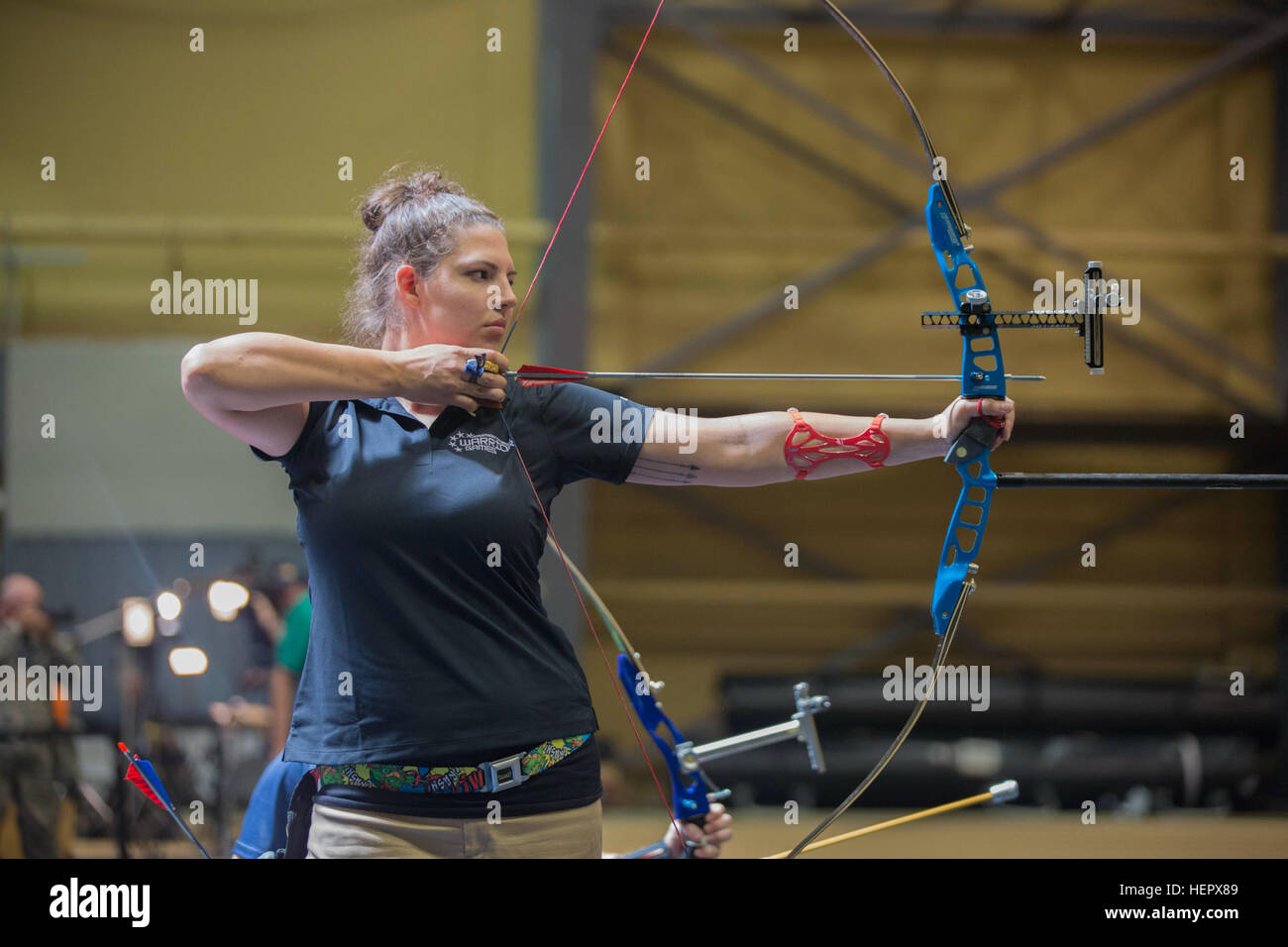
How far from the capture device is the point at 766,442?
1409 millimetres

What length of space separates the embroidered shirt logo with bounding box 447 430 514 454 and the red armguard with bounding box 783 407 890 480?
1.14 ft

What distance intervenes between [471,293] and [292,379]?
245 mm

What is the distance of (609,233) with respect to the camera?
14.8 feet

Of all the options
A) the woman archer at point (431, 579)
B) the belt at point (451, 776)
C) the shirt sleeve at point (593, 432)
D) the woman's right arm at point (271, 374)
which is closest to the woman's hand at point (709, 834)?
the woman archer at point (431, 579)

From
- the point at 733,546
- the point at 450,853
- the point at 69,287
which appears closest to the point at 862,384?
the point at 733,546

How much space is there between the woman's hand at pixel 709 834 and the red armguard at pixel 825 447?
1.57 feet

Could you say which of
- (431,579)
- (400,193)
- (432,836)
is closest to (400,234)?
(400,193)

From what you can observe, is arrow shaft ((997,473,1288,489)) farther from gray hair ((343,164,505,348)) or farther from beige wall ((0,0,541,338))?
beige wall ((0,0,541,338))

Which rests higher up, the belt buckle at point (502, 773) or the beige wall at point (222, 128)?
the beige wall at point (222, 128)

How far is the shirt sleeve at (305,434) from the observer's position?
1.31m

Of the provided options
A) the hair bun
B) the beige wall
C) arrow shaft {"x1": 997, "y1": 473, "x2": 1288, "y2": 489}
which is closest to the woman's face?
the hair bun

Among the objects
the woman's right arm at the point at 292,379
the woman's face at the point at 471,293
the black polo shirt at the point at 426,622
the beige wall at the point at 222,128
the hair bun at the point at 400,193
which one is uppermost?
the beige wall at the point at 222,128

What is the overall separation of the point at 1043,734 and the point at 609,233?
101 inches

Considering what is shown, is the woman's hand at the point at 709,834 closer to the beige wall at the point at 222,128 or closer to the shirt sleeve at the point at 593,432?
the shirt sleeve at the point at 593,432
